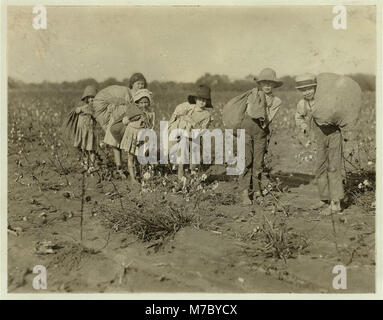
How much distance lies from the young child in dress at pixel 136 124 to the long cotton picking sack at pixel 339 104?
6.46 ft

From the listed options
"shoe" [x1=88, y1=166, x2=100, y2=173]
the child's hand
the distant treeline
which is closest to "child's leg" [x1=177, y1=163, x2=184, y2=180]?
the child's hand

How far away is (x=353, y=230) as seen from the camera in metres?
5.99

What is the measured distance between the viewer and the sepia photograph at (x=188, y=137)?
5.89 meters

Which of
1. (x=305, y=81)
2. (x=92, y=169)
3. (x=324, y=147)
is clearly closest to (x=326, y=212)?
(x=324, y=147)

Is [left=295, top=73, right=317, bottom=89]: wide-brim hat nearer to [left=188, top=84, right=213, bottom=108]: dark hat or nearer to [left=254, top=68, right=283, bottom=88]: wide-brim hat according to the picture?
[left=254, top=68, right=283, bottom=88]: wide-brim hat

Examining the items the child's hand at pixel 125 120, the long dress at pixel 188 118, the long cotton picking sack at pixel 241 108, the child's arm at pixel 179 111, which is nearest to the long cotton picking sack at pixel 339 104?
the long cotton picking sack at pixel 241 108

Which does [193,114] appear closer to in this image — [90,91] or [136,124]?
Result: [136,124]

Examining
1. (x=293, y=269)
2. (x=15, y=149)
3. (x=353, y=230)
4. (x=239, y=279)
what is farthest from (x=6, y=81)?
(x=353, y=230)

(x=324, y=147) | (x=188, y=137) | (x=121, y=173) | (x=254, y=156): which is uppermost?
(x=188, y=137)

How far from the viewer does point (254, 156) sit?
20.7 feet

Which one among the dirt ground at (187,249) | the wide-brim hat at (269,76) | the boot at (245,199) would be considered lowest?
the dirt ground at (187,249)

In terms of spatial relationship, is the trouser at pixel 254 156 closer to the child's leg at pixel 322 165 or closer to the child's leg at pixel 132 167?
the child's leg at pixel 322 165

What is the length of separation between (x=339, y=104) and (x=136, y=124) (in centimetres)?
240

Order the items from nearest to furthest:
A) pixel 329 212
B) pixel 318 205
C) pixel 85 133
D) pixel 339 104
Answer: pixel 339 104 < pixel 329 212 < pixel 318 205 < pixel 85 133
